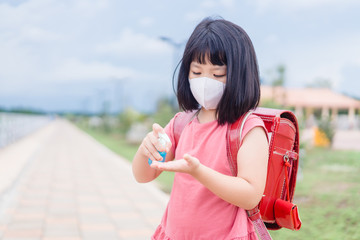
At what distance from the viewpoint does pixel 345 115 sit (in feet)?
109

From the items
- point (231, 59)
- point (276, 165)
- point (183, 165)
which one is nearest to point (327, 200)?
point (276, 165)

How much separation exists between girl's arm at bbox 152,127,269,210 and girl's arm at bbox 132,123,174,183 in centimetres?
19

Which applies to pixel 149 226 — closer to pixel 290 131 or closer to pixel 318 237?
pixel 318 237

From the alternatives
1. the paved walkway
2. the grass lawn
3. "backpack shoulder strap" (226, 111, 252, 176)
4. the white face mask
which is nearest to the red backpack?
"backpack shoulder strap" (226, 111, 252, 176)

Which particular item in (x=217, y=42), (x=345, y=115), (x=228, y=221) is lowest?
(x=345, y=115)

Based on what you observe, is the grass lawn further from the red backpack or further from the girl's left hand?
the girl's left hand

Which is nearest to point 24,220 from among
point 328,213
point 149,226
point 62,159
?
point 149,226

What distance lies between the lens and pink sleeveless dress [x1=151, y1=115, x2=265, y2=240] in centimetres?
142

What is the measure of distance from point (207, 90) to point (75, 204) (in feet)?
14.5

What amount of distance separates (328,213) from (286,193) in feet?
11.3

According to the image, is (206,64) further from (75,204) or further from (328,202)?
(75,204)

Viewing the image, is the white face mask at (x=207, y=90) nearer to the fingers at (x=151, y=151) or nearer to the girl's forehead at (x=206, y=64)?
the girl's forehead at (x=206, y=64)

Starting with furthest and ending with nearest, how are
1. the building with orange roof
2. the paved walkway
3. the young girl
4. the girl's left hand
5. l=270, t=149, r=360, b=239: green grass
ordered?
the building with orange roof, the paved walkway, l=270, t=149, r=360, b=239: green grass, the young girl, the girl's left hand

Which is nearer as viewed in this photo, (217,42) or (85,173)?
(217,42)
